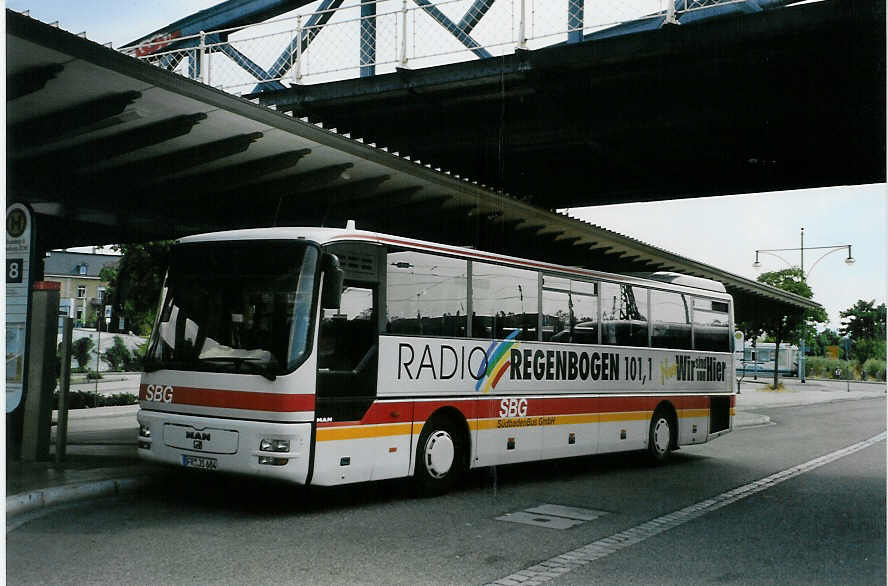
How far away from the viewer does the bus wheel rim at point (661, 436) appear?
14.8 metres

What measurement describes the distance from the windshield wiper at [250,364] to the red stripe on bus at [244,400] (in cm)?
20

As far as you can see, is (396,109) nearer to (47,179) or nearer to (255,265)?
(47,179)

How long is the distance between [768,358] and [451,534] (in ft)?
235

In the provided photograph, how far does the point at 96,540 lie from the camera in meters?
7.50

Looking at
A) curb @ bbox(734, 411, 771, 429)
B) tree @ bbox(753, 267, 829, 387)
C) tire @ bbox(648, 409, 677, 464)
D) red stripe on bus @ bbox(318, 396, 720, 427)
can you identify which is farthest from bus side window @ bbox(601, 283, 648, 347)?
tree @ bbox(753, 267, 829, 387)

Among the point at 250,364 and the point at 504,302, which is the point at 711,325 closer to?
the point at 504,302

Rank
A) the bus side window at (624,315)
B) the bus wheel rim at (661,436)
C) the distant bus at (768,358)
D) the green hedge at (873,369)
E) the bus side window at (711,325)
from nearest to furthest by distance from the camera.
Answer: the bus side window at (624,315) < the bus wheel rim at (661,436) < the bus side window at (711,325) < the green hedge at (873,369) < the distant bus at (768,358)

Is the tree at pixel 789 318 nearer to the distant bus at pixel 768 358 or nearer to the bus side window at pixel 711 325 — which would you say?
the bus side window at pixel 711 325

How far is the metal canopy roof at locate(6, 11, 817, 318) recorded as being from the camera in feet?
31.0

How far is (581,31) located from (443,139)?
4580mm

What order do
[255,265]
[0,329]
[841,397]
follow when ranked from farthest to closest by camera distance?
[841,397] < [255,265] < [0,329]

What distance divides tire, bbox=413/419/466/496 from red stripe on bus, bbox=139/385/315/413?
1959 mm

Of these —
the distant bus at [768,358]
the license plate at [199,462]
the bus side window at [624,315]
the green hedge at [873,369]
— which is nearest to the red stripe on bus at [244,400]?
the license plate at [199,462]

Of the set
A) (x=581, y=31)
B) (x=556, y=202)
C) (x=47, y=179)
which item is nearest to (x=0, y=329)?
(x=47, y=179)
